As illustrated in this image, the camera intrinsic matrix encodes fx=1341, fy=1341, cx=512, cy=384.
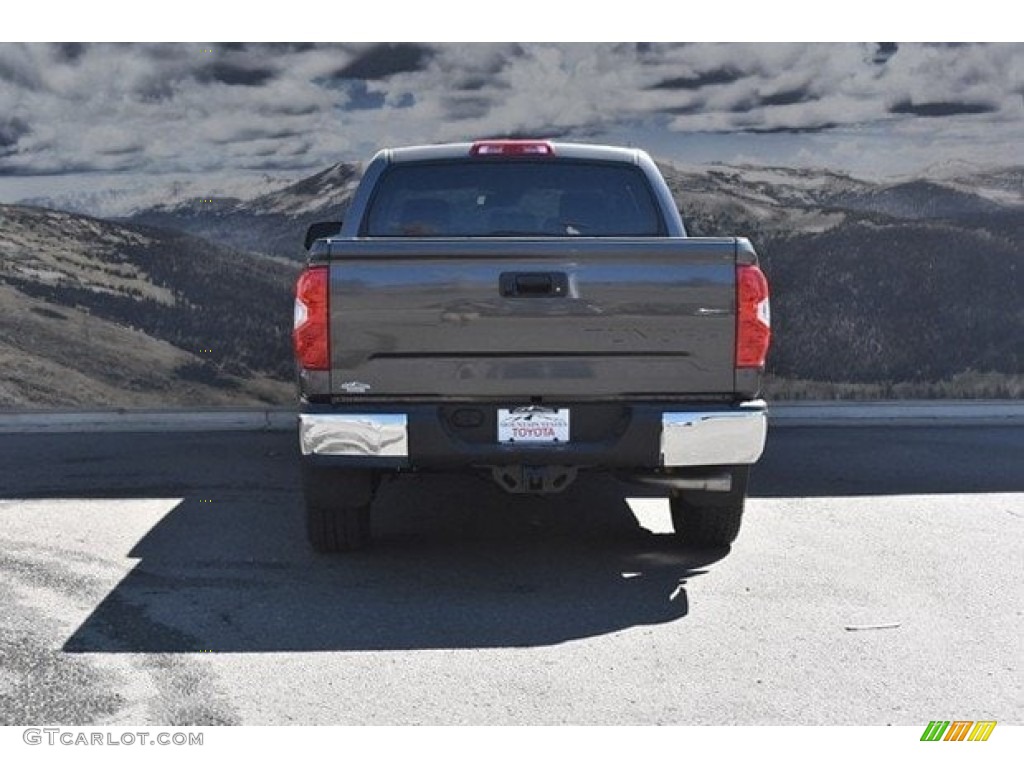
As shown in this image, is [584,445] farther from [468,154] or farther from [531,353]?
[468,154]

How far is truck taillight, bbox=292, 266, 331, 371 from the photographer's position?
18.1 feet

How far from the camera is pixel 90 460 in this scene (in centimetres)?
922

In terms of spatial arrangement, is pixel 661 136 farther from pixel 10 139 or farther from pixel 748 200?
pixel 10 139

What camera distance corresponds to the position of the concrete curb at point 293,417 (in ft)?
34.6

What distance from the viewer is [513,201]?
23.2 ft

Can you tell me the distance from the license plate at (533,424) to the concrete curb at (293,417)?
207 inches

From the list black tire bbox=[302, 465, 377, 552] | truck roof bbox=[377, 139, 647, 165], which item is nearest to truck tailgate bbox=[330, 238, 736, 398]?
black tire bbox=[302, 465, 377, 552]

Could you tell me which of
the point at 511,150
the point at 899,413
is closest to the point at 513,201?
the point at 511,150

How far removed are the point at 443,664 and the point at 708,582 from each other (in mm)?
1631
